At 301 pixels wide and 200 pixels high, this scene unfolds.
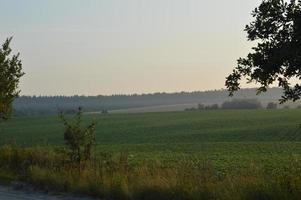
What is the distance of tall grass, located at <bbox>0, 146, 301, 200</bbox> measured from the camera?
11.1 metres

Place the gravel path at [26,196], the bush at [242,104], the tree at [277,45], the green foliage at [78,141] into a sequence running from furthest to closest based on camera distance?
the bush at [242,104], the green foliage at [78,141], the gravel path at [26,196], the tree at [277,45]

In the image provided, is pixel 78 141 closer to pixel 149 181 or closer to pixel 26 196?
pixel 26 196

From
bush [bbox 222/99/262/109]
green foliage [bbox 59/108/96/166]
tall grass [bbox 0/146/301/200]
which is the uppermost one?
bush [bbox 222/99/262/109]

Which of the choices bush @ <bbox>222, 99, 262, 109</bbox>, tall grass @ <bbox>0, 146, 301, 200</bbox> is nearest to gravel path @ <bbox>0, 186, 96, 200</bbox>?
tall grass @ <bbox>0, 146, 301, 200</bbox>

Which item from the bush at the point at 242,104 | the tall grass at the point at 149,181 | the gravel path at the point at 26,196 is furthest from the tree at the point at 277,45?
the bush at the point at 242,104

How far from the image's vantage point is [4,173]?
1839cm

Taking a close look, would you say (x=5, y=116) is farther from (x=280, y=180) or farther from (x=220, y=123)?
(x=220, y=123)

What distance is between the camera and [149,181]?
13.0m

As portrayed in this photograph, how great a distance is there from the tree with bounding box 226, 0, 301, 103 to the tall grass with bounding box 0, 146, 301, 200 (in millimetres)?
2131

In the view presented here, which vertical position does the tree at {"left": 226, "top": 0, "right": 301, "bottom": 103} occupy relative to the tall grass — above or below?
above

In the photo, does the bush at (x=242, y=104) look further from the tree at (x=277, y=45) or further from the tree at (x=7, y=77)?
the tree at (x=277, y=45)

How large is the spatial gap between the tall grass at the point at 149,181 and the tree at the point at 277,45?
2.13 m

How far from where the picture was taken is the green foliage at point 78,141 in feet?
57.3

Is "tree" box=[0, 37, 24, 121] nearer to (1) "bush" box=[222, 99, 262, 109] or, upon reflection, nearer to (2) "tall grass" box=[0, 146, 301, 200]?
(2) "tall grass" box=[0, 146, 301, 200]
